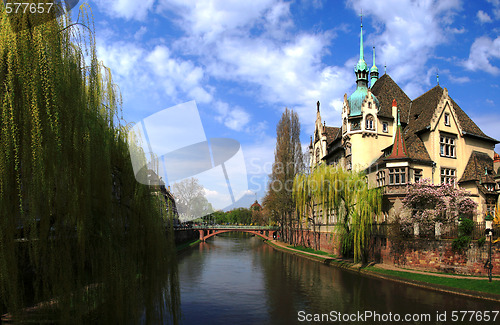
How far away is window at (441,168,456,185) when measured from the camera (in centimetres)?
3456

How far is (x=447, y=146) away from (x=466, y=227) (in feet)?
40.2

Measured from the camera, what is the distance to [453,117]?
35.7 metres

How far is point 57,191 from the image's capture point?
762 centimetres

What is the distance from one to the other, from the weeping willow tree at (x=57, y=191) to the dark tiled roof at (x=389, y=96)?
3751cm

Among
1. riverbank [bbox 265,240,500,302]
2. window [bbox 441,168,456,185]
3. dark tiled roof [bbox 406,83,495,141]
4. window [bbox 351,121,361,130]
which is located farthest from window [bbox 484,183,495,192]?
window [bbox 351,121,361,130]

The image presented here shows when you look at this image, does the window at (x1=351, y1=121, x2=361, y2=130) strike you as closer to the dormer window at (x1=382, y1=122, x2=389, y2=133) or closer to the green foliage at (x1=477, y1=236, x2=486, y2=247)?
the dormer window at (x1=382, y1=122, x2=389, y2=133)

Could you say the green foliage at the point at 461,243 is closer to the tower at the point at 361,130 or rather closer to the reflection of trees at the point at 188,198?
the tower at the point at 361,130

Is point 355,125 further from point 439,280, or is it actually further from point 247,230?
point 247,230

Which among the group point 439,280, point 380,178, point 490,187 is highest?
point 380,178

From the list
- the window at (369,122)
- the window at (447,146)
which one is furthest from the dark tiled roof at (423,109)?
the window at (369,122)

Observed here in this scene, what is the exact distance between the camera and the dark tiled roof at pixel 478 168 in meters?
33.2

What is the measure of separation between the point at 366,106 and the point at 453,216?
16.5m

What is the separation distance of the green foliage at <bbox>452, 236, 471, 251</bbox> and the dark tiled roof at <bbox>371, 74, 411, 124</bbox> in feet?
63.0

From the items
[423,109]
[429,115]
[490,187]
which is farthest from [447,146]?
[423,109]
